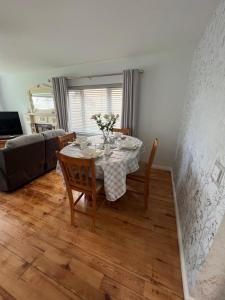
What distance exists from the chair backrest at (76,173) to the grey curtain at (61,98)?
259 centimetres

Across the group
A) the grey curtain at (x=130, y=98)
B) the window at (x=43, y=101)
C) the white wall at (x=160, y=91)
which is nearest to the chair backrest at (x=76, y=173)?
the grey curtain at (x=130, y=98)

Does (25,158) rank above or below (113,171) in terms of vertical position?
below

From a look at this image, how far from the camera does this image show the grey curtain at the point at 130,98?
2.75 meters

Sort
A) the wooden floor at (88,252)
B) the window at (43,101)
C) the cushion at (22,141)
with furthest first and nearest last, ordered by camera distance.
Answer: the window at (43,101)
the cushion at (22,141)
the wooden floor at (88,252)

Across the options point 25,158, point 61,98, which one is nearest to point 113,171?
point 25,158

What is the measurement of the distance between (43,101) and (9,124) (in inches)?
49.9

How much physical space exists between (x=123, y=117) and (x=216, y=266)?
105 inches

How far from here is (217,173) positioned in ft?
2.92

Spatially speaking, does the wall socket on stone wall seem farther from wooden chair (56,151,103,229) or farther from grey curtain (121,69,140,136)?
grey curtain (121,69,140,136)

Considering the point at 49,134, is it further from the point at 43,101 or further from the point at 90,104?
the point at 43,101

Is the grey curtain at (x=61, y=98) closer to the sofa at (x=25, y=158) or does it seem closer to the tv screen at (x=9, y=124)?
the sofa at (x=25, y=158)

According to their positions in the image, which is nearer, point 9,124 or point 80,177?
point 80,177

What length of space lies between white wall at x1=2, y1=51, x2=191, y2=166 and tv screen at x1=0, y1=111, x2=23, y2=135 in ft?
8.02

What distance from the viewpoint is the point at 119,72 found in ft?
9.79
